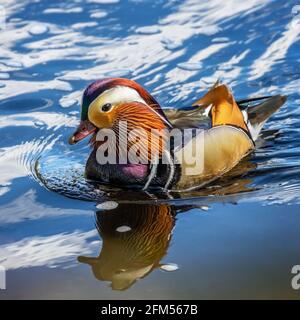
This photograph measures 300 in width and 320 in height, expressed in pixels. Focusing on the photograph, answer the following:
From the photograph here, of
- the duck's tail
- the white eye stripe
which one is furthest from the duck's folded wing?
the white eye stripe

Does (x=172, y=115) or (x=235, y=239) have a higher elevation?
(x=172, y=115)

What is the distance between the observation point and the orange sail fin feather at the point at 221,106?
6.22m

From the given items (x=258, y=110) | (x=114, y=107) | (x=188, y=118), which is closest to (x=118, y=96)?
(x=114, y=107)

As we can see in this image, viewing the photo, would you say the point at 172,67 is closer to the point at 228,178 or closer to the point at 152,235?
the point at 228,178

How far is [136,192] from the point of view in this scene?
5641mm

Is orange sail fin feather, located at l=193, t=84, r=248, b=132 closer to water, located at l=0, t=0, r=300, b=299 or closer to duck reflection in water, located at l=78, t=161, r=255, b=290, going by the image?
water, located at l=0, t=0, r=300, b=299

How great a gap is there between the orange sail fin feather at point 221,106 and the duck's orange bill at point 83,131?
104 centimetres

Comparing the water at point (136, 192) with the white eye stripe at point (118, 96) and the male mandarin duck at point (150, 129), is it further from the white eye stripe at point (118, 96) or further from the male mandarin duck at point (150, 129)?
the white eye stripe at point (118, 96)

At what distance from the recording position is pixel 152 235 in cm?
491

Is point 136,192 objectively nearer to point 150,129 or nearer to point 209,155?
point 150,129

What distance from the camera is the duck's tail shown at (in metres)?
6.81

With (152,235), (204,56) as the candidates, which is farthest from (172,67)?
(152,235)
